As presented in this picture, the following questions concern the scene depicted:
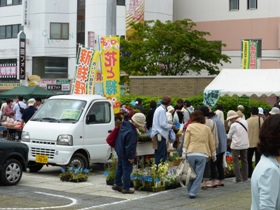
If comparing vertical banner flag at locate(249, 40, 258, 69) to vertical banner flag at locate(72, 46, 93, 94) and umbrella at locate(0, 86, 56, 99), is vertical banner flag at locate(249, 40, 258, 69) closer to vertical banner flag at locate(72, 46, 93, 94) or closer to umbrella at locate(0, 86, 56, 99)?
umbrella at locate(0, 86, 56, 99)

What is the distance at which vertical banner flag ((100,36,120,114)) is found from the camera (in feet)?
54.6

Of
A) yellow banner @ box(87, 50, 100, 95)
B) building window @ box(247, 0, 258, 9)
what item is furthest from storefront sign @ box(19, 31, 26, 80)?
yellow banner @ box(87, 50, 100, 95)

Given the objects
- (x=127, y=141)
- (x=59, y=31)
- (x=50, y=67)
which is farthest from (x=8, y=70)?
(x=127, y=141)

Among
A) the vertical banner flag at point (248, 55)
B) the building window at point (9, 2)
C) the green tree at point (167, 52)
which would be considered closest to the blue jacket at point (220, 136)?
the vertical banner flag at point (248, 55)

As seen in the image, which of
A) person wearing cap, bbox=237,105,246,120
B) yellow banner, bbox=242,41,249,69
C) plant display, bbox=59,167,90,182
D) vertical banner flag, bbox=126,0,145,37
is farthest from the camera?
vertical banner flag, bbox=126,0,145,37

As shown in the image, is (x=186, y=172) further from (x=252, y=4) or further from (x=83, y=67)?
(x=252, y=4)

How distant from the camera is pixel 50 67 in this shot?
50969 mm

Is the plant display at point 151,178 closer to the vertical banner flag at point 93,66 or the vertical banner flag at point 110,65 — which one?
the vertical banner flag at point 110,65

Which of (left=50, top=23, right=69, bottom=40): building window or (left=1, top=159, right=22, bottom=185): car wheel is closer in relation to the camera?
(left=1, top=159, right=22, bottom=185): car wheel

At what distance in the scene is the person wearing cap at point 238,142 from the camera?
13.4 m

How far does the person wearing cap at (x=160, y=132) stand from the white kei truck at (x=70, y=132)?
186 centimetres

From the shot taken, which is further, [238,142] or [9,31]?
[9,31]

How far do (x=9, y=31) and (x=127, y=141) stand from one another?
4219cm

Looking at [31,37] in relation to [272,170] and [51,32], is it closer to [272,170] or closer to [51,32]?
[51,32]
